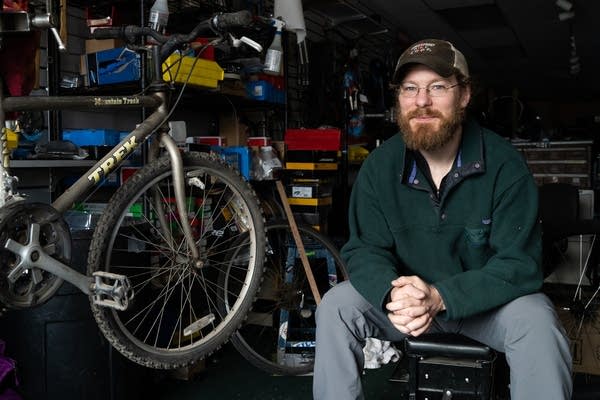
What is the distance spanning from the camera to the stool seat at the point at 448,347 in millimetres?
1466

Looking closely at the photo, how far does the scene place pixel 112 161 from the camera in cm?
177

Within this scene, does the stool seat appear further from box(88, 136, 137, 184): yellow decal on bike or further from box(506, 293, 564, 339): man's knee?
box(88, 136, 137, 184): yellow decal on bike

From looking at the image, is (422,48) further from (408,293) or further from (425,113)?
(408,293)

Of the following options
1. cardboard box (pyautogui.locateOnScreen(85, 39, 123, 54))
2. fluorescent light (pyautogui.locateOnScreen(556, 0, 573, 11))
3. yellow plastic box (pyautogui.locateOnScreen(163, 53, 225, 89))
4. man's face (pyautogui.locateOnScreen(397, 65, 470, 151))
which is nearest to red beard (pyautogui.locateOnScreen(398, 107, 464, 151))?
man's face (pyautogui.locateOnScreen(397, 65, 470, 151))

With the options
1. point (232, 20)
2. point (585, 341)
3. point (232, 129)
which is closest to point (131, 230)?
point (232, 20)

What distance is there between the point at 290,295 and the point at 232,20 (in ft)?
4.91

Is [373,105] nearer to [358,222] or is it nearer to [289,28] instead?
[289,28]

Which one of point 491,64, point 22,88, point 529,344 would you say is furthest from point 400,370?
point 491,64

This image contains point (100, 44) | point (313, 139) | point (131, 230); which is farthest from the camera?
point (313, 139)

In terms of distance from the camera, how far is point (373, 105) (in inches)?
178

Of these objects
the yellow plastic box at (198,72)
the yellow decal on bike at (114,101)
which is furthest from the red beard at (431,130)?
the yellow plastic box at (198,72)

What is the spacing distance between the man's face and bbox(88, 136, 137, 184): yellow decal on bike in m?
0.87

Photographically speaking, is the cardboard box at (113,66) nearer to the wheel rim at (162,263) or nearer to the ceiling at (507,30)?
the wheel rim at (162,263)

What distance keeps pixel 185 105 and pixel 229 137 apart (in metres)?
0.35
